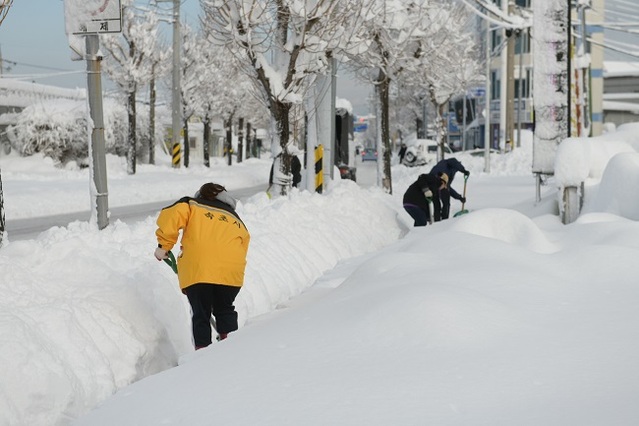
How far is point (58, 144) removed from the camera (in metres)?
39.1

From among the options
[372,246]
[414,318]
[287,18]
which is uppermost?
[287,18]

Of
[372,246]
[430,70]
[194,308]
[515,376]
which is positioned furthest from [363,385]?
[430,70]

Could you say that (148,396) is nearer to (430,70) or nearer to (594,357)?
(594,357)

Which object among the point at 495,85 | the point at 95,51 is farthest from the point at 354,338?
the point at 495,85

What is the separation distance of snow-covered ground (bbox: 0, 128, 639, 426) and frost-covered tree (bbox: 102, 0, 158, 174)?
93.6 ft

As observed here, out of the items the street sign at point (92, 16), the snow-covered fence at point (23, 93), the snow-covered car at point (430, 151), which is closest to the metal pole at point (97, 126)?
the street sign at point (92, 16)

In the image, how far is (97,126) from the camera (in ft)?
32.8

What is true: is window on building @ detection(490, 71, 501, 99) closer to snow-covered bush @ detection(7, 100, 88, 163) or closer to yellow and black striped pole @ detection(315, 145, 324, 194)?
snow-covered bush @ detection(7, 100, 88, 163)

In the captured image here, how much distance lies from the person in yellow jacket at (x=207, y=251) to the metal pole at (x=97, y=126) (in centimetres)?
403

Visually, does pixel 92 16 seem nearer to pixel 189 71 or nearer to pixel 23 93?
pixel 23 93

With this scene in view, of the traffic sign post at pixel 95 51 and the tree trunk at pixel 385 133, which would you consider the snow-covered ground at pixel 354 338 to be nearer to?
the traffic sign post at pixel 95 51

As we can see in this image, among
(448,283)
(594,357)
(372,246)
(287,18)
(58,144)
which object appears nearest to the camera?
(594,357)

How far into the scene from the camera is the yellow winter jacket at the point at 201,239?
594 cm

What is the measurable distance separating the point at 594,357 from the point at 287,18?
12.4 metres
